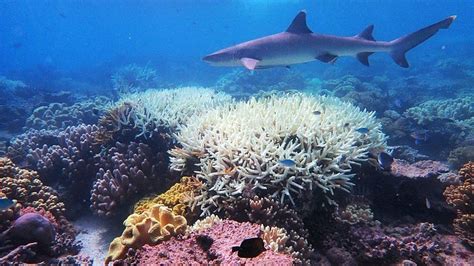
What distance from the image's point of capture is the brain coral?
4.43 m

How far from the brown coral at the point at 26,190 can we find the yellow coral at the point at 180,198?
1589 millimetres

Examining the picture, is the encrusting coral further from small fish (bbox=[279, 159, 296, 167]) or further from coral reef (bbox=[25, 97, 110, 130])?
coral reef (bbox=[25, 97, 110, 130])

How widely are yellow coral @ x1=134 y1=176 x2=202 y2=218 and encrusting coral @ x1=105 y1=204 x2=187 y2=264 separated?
38.8 inches

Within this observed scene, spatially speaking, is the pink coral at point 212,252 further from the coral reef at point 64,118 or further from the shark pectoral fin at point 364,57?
the coral reef at point 64,118

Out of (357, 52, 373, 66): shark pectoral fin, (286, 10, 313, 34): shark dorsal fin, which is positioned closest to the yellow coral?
(286, 10, 313, 34): shark dorsal fin

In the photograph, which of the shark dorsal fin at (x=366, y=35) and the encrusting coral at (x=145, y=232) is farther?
the shark dorsal fin at (x=366, y=35)

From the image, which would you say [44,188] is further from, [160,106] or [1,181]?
[160,106]

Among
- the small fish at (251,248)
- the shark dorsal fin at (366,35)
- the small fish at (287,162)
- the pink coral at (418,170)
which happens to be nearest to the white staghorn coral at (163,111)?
the small fish at (287,162)

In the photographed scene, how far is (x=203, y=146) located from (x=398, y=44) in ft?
15.9

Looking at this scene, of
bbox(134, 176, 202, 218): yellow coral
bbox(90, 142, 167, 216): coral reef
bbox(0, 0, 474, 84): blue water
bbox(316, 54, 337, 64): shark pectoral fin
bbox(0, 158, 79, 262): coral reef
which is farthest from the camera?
bbox(0, 0, 474, 84): blue water

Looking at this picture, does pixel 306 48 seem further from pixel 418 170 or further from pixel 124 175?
pixel 124 175

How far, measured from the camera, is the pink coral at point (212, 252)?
274 cm

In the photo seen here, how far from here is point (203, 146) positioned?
5.18 meters

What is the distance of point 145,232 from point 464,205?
4.77 metres
